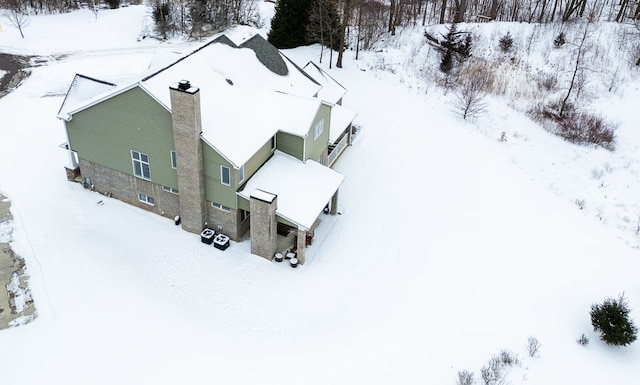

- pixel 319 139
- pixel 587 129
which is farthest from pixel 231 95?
pixel 587 129

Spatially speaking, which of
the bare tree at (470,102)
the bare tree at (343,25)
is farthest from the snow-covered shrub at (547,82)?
the bare tree at (343,25)

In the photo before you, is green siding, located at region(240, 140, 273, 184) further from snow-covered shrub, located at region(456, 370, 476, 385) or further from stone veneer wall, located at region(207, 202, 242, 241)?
snow-covered shrub, located at region(456, 370, 476, 385)

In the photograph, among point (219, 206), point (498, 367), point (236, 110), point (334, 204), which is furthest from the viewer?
point (334, 204)

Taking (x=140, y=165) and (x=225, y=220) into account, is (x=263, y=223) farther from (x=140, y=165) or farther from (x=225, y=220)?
(x=140, y=165)

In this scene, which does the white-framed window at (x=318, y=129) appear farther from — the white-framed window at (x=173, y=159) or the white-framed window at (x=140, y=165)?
the white-framed window at (x=140, y=165)

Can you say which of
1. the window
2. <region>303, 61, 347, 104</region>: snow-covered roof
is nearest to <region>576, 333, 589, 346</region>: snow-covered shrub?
the window

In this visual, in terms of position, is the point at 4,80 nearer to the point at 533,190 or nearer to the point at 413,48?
the point at 413,48

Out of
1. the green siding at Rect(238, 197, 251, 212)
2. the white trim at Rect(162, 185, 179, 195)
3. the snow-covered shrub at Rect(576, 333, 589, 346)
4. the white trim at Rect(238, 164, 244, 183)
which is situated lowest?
the snow-covered shrub at Rect(576, 333, 589, 346)
